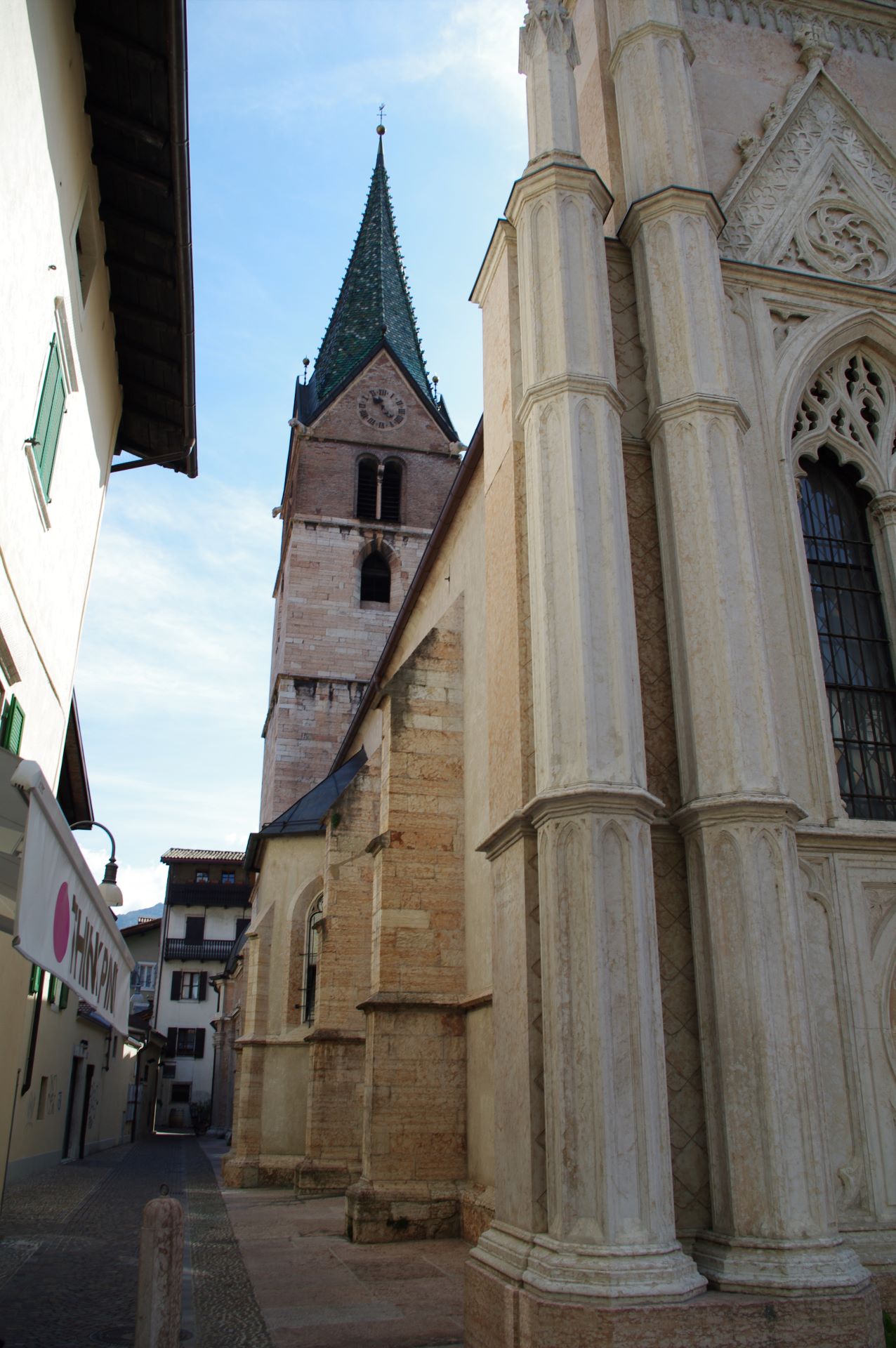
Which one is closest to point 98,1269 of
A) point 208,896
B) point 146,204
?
point 146,204

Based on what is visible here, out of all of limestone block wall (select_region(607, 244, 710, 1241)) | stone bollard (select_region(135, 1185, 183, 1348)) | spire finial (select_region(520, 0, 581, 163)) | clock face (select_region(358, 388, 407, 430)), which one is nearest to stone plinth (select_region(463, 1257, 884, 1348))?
limestone block wall (select_region(607, 244, 710, 1241))

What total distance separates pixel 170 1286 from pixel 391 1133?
23.2ft

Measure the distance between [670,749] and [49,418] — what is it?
5.54 m

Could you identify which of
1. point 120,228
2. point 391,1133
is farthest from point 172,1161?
point 120,228

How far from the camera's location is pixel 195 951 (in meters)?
54.4

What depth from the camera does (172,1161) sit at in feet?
81.9

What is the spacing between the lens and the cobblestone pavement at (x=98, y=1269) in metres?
6.49

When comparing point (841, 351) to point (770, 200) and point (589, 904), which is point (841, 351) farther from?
point (589, 904)

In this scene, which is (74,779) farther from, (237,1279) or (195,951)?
(195,951)

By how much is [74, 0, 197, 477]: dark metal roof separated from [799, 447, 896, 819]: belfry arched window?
6.38 metres

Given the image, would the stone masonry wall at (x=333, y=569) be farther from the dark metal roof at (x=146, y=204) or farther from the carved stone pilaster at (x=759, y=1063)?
the carved stone pilaster at (x=759, y=1063)

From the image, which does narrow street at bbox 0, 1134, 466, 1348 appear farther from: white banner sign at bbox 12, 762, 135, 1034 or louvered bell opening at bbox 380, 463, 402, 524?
louvered bell opening at bbox 380, 463, 402, 524

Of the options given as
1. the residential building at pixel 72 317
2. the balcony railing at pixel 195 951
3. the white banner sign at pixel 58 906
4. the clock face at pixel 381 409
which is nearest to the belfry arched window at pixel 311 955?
the residential building at pixel 72 317

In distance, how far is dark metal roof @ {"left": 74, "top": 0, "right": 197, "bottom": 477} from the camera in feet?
27.0
